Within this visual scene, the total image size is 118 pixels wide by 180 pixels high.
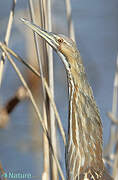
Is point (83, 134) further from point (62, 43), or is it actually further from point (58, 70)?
point (58, 70)

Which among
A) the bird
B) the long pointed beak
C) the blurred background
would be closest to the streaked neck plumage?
the bird

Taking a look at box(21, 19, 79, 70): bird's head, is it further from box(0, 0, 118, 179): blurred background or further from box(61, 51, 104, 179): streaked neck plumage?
box(0, 0, 118, 179): blurred background

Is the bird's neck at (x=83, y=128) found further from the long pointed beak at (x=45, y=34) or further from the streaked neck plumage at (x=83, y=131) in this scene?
the long pointed beak at (x=45, y=34)

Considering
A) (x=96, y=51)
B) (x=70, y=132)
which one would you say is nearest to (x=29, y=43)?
(x=96, y=51)

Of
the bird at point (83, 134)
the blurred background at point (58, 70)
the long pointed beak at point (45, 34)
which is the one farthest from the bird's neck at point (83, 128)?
the blurred background at point (58, 70)

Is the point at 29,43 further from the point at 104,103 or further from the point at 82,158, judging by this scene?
the point at 82,158
